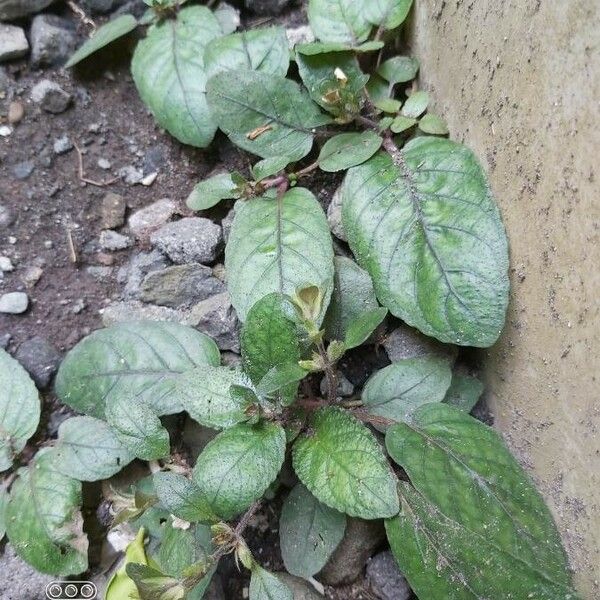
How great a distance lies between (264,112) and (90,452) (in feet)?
2.33

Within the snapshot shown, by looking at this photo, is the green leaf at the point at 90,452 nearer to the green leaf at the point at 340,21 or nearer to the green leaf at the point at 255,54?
the green leaf at the point at 255,54

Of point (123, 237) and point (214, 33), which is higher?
point (214, 33)

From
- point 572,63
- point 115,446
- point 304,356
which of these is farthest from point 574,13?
point 115,446

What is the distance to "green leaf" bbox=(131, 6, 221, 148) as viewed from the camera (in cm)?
129

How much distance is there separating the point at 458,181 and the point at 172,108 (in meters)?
0.63

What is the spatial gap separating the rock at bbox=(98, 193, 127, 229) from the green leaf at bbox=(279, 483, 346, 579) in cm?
69

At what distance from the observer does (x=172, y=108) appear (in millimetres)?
1302

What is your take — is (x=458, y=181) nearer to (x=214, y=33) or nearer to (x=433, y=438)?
(x=433, y=438)

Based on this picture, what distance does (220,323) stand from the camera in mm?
1165

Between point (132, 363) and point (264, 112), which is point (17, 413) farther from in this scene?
point (264, 112)

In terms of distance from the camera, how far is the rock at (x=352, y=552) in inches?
41.8

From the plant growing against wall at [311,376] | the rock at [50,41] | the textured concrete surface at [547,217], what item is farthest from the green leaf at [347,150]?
the rock at [50,41]

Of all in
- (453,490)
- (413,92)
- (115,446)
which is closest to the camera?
(453,490)

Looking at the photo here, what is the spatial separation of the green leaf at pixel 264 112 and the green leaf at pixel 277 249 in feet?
0.37
